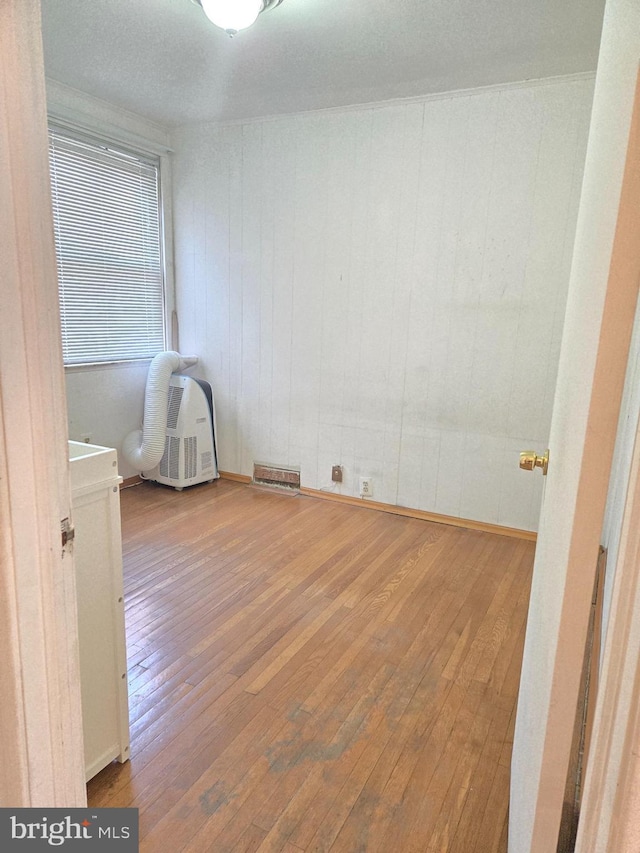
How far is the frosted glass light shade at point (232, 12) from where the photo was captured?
6.82 feet

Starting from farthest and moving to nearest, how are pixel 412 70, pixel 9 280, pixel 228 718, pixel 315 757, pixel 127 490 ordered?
1. pixel 127 490
2. pixel 412 70
3. pixel 228 718
4. pixel 315 757
5. pixel 9 280

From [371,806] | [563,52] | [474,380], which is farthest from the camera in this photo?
[474,380]

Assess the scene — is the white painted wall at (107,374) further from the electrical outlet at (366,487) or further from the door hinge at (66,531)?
the door hinge at (66,531)

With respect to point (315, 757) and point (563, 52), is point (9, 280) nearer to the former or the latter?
point (315, 757)

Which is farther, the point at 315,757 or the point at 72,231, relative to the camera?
the point at 72,231

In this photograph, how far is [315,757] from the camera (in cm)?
158

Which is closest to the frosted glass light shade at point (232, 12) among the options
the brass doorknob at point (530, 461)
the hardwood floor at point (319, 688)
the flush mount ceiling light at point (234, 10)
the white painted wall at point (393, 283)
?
the flush mount ceiling light at point (234, 10)

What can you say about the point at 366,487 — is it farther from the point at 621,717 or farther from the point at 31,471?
the point at 621,717

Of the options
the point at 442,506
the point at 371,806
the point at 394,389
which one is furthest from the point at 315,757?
the point at 394,389

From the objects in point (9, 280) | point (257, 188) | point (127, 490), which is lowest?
point (127, 490)

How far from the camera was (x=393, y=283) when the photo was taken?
3398mm

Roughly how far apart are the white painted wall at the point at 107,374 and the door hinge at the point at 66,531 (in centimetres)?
280

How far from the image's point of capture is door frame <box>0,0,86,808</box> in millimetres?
770

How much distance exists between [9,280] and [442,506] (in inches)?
121
